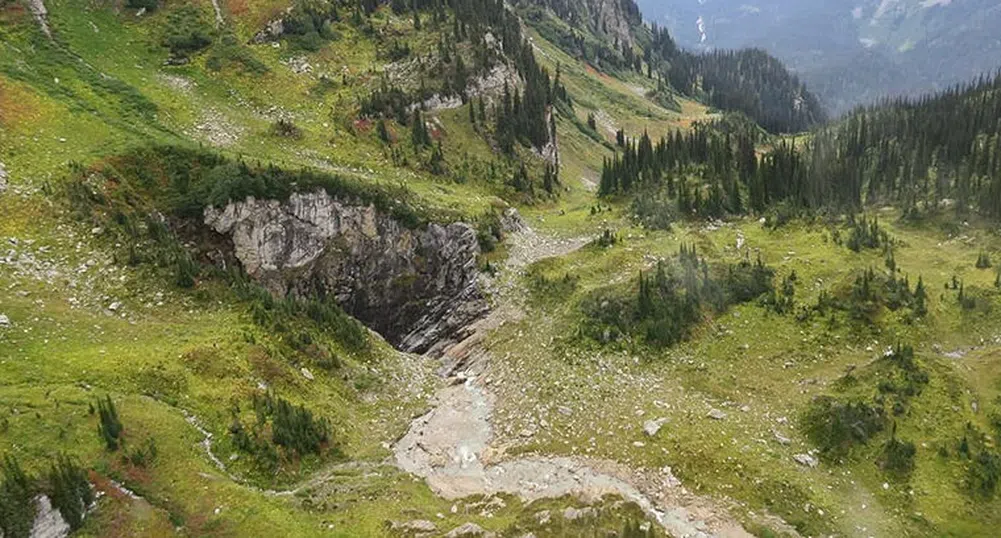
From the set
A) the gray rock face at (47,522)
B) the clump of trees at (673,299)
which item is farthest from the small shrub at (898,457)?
the gray rock face at (47,522)

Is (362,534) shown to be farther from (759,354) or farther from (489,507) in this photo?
(759,354)

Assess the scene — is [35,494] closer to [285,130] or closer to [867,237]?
[285,130]

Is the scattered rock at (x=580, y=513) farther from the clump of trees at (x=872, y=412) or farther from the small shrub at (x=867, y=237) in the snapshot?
the small shrub at (x=867, y=237)

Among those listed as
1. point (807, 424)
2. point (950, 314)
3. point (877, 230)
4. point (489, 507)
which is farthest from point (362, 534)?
point (877, 230)

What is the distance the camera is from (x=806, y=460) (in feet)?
90.6

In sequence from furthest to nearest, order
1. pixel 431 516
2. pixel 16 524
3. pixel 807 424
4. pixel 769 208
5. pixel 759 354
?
pixel 769 208, pixel 759 354, pixel 807 424, pixel 431 516, pixel 16 524

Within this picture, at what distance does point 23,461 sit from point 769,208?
55891mm

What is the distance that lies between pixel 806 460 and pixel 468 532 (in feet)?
49.5

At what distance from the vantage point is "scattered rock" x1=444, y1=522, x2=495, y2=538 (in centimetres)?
2194

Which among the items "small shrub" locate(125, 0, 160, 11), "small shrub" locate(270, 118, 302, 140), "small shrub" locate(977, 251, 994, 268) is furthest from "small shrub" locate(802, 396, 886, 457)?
"small shrub" locate(125, 0, 160, 11)

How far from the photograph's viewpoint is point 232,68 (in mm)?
63938

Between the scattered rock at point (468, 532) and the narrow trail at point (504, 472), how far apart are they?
157 inches

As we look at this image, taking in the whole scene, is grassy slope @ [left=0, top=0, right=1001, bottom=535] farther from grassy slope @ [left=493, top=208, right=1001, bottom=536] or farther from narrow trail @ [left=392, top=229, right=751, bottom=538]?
narrow trail @ [left=392, top=229, right=751, bottom=538]

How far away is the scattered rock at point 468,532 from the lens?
72.0 ft
